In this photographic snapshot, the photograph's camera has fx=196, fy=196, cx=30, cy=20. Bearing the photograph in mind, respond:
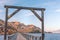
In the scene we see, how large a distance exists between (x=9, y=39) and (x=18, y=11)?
1937mm

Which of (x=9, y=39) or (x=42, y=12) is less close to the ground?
(x=42, y=12)

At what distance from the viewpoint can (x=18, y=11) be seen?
1255cm

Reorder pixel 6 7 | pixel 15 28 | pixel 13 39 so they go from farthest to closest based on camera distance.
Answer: pixel 15 28 < pixel 13 39 < pixel 6 7

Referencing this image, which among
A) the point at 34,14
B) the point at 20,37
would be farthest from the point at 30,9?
the point at 20,37

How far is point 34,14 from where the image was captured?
1287 centimetres

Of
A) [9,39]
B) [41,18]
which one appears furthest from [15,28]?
[41,18]

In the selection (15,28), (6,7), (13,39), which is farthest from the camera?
(15,28)

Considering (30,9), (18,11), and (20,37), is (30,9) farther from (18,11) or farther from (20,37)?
(20,37)

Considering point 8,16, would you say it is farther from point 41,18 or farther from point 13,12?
point 41,18

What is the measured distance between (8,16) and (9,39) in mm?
1606

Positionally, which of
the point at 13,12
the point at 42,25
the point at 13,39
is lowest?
the point at 13,39

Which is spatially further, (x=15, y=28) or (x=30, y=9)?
(x=15, y=28)

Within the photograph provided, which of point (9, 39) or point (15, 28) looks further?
point (15, 28)

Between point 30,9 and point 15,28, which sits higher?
point 30,9
